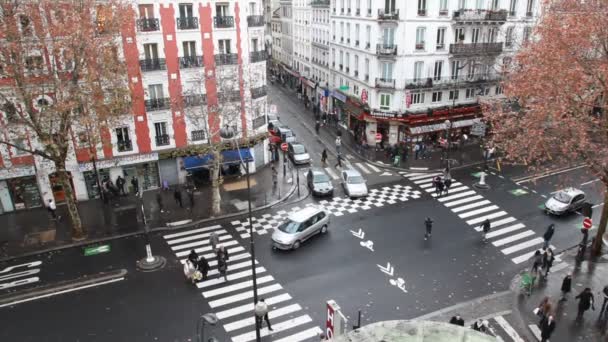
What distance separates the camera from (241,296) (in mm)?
20375

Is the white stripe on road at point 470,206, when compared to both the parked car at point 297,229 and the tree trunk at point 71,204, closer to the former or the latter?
the parked car at point 297,229

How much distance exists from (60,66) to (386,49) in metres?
24.8

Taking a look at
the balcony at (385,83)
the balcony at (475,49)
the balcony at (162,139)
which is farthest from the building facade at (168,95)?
the balcony at (475,49)

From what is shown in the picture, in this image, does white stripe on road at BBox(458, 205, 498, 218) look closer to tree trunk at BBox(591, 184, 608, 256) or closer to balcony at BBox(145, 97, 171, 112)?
tree trunk at BBox(591, 184, 608, 256)

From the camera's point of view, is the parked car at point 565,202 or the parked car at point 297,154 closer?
the parked car at point 565,202

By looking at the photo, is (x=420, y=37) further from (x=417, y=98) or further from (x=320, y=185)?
(x=320, y=185)

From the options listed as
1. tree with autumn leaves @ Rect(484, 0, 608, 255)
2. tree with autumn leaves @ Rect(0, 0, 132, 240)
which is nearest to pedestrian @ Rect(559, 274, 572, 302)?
tree with autumn leaves @ Rect(484, 0, 608, 255)

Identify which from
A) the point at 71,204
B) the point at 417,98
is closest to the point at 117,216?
the point at 71,204

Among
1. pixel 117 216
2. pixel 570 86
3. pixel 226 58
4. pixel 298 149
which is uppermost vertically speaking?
pixel 226 58

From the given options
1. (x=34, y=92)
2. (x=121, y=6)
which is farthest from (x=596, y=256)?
(x=34, y=92)

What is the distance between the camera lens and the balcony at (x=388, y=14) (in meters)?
36.1

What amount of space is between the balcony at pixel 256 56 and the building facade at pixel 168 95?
73mm

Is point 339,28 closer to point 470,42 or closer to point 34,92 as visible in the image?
point 470,42

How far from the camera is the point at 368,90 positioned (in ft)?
133
